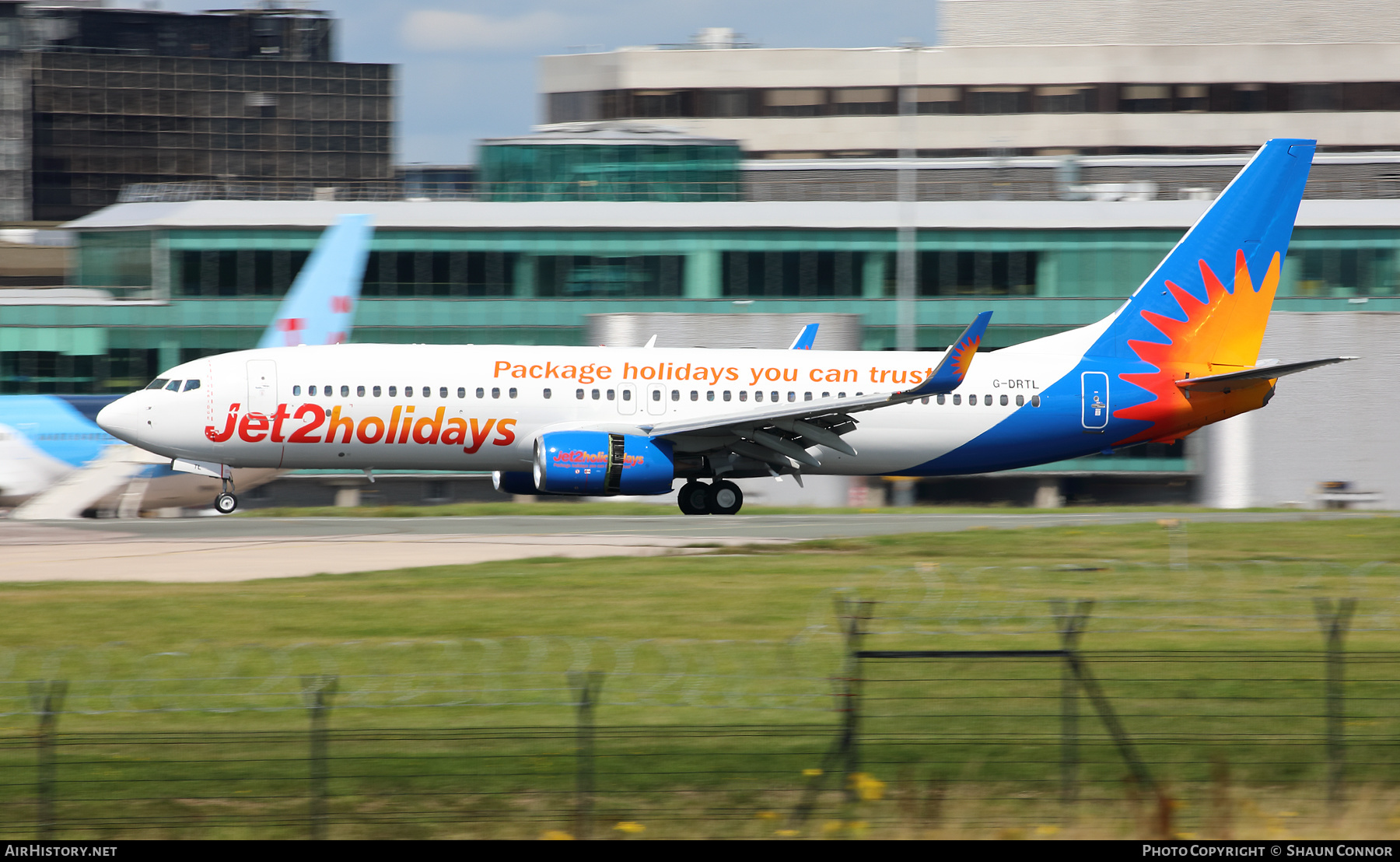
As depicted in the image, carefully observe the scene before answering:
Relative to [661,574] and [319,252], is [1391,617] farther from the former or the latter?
[319,252]

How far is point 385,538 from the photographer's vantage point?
28469mm

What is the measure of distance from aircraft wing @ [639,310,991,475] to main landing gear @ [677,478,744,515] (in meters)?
1.16

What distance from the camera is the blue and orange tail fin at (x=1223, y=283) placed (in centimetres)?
3394

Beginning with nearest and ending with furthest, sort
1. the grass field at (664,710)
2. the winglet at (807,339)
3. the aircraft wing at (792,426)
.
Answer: the grass field at (664,710) → the aircraft wing at (792,426) → the winglet at (807,339)

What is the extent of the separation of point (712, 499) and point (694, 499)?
1.51 ft

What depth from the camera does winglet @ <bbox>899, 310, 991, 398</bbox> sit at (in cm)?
2883

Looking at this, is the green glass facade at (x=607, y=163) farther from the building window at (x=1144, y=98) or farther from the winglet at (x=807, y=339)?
the building window at (x=1144, y=98)

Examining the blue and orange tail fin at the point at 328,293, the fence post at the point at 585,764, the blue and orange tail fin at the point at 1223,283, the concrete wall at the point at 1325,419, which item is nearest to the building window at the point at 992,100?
the concrete wall at the point at 1325,419

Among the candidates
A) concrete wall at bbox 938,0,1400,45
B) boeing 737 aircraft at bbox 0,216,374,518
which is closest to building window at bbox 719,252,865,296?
boeing 737 aircraft at bbox 0,216,374,518

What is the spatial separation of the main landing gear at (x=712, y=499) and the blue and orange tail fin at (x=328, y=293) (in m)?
15.1

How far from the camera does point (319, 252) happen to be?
44.3 m

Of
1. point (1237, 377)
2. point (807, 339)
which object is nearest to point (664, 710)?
point (1237, 377)

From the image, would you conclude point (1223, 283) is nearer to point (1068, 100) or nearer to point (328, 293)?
point (328, 293)

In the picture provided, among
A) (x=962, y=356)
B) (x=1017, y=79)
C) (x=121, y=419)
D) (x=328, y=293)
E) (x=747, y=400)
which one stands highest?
(x=1017, y=79)
